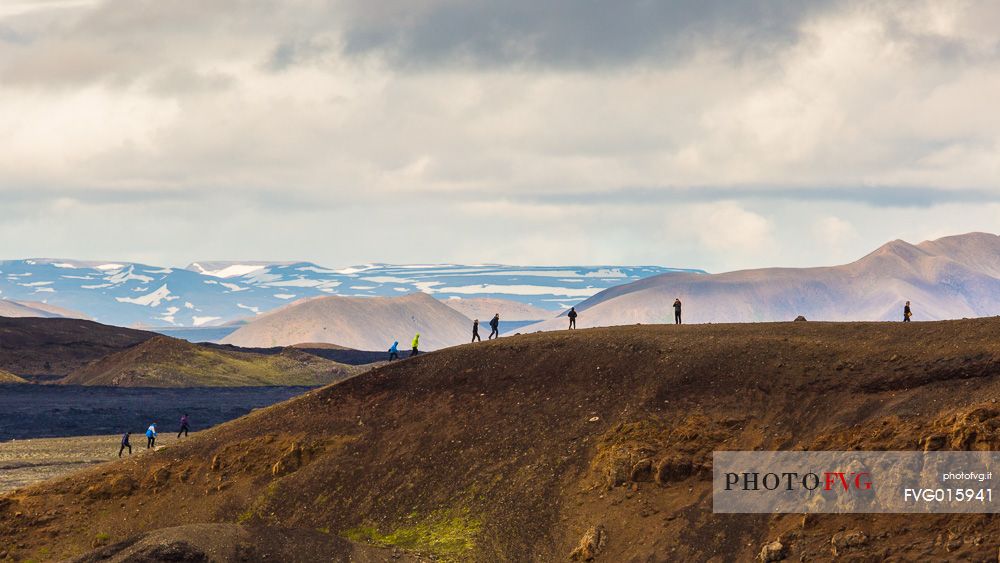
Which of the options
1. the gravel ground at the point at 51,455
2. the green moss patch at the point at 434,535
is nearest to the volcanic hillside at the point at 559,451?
the green moss patch at the point at 434,535

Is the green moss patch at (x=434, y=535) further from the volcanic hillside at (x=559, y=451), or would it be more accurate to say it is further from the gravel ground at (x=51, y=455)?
the gravel ground at (x=51, y=455)

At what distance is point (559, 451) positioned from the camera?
59094 mm

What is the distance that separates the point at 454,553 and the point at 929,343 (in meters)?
25.8

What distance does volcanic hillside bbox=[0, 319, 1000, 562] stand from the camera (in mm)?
48562

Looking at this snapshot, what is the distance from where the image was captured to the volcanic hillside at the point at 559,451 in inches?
1912

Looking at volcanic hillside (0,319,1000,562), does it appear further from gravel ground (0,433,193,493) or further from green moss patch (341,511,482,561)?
gravel ground (0,433,193,493)

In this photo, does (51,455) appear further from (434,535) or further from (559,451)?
(559,451)

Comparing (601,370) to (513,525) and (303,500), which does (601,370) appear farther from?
(303,500)

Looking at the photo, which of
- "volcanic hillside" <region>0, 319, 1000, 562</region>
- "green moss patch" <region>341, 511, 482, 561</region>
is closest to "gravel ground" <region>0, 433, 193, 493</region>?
"volcanic hillside" <region>0, 319, 1000, 562</region>

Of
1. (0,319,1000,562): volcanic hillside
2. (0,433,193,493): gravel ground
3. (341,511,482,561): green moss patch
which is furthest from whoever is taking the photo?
(0,433,193,493): gravel ground

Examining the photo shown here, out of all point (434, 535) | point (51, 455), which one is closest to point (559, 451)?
point (434, 535)

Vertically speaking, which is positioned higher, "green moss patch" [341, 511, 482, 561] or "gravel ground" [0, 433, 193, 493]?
"gravel ground" [0, 433, 193, 493]

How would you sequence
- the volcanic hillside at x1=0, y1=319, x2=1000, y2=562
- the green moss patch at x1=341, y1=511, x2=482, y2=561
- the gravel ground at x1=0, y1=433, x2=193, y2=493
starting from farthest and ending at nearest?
the gravel ground at x1=0, y1=433, x2=193, y2=493 < the green moss patch at x1=341, y1=511, x2=482, y2=561 < the volcanic hillside at x1=0, y1=319, x2=1000, y2=562

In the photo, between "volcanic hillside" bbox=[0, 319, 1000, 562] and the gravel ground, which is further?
the gravel ground
